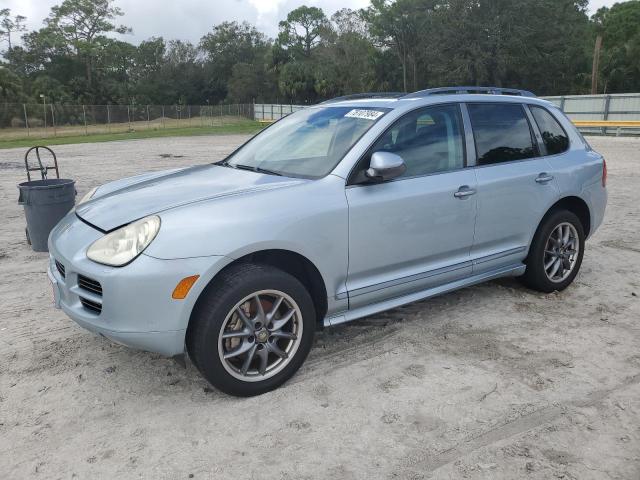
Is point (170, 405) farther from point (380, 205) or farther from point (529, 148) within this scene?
point (529, 148)

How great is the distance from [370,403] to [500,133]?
252cm

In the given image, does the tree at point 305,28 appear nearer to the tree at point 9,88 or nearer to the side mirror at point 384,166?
the tree at point 9,88

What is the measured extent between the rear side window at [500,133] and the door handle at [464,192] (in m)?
0.30

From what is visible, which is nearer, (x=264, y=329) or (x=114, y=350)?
(x=264, y=329)

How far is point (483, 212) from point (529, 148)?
90 centimetres

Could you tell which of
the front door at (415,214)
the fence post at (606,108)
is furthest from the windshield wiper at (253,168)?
the fence post at (606,108)

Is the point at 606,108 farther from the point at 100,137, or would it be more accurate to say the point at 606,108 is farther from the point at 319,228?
the point at 100,137

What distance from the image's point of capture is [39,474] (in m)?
2.64

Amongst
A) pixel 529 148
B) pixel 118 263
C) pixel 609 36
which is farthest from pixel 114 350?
pixel 609 36

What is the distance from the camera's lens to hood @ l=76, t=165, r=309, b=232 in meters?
3.28

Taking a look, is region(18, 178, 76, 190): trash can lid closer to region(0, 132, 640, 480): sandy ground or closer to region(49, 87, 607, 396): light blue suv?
region(0, 132, 640, 480): sandy ground

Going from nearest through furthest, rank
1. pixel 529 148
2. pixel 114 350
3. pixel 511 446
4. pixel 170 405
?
1. pixel 511 446
2. pixel 170 405
3. pixel 114 350
4. pixel 529 148

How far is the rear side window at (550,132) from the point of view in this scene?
481 centimetres

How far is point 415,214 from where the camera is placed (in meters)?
3.79
